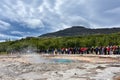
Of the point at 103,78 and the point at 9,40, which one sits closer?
the point at 103,78

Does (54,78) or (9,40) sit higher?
(9,40)

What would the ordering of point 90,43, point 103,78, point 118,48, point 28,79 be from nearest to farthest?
1. point 103,78
2. point 28,79
3. point 118,48
4. point 90,43

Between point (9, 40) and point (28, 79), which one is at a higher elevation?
point (9, 40)

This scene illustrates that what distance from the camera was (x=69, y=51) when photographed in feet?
186

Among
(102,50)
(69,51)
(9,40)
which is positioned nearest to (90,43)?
(69,51)

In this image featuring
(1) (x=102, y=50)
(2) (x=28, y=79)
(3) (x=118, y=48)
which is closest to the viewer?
(2) (x=28, y=79)

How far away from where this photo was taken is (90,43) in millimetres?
103688

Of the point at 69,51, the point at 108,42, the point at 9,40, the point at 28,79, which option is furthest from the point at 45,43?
the point at 28,79

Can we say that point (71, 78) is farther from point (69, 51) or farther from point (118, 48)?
point (69, 51)

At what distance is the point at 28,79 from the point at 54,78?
1.90 metres

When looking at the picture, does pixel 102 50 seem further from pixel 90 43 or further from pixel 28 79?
pixel 90 43

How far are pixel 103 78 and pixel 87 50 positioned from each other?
1333 inches

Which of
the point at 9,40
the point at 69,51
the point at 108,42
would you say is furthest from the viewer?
the point at 9,40

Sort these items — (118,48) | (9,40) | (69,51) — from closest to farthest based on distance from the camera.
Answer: (118,48) → (69,51) → (9,40)
